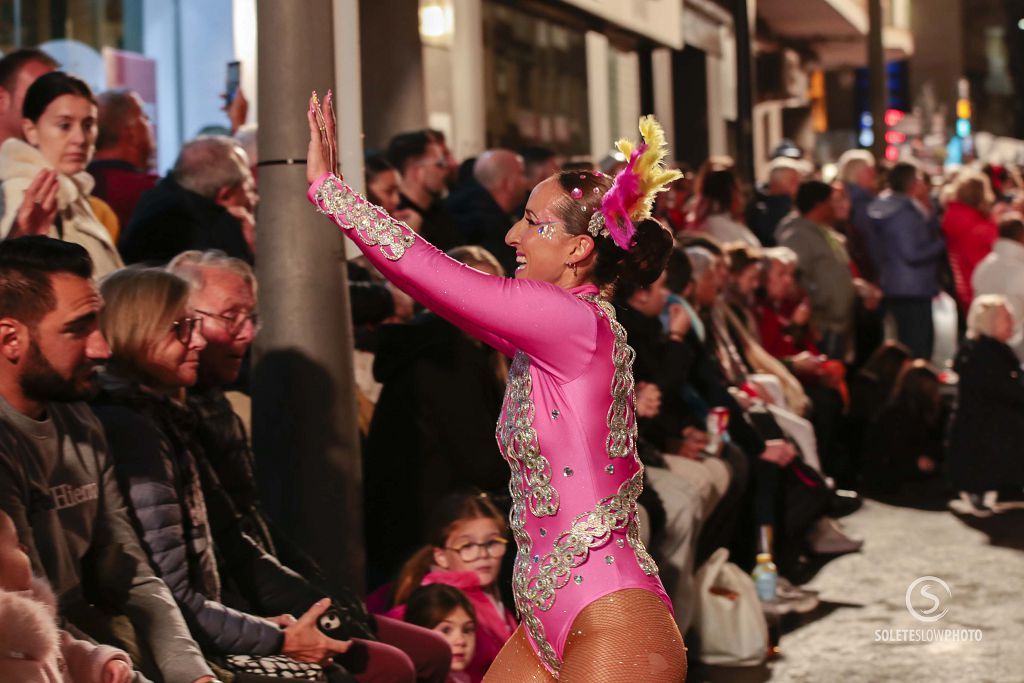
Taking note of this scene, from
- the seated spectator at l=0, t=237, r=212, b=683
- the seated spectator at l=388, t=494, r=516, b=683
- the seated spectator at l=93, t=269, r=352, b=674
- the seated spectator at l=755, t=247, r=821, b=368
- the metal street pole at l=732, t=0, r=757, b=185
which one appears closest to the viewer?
the seated spectator at l=0, t=237, r=212, b=683

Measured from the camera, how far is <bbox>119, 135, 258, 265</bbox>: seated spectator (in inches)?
264

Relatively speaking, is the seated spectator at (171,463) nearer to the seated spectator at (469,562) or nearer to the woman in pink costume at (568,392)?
the seated spectator at (469,562)

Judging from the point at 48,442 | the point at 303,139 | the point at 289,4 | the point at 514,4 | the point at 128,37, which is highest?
the point at 514,4

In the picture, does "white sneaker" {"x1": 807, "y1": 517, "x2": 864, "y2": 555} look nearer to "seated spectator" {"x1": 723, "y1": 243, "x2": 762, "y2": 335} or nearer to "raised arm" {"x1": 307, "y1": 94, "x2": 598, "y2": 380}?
"seated spectator" {"x1": 723, "y1": 243, "x2": 762, "y2": 335}

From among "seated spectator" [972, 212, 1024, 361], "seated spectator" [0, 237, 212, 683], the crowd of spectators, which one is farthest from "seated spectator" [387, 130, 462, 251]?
"seated spectator" [972, 212, 1024, 361]

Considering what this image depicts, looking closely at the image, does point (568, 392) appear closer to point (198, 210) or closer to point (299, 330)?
point (299, 330)

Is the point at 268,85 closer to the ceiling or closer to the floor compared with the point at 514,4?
closer to the floor

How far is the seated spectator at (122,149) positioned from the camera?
732 centimetres

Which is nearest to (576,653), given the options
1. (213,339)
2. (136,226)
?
(213,339)

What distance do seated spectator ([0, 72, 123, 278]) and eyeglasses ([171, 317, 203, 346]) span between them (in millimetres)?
1057

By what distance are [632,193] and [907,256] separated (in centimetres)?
1102

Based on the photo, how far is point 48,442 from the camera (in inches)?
165

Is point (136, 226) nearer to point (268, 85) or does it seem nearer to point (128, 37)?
point (268, 85)

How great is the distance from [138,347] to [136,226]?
1.95 metres
